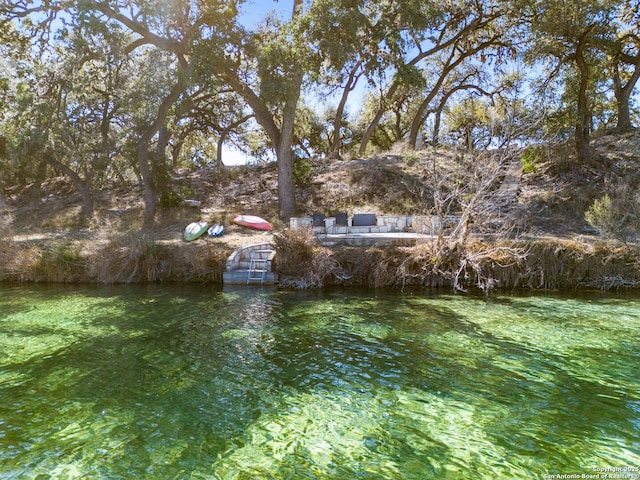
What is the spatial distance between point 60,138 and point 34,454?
16.1 metres

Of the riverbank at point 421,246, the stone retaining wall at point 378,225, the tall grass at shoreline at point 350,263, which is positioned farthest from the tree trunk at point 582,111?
the stone retaining wall at point 378,225

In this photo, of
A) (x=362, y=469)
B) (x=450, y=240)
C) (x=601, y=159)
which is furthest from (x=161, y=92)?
(x=601, y=159)

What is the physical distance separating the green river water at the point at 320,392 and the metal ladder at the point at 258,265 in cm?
262

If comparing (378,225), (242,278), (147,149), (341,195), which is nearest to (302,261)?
(242,278)

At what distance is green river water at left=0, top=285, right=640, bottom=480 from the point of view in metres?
3.85

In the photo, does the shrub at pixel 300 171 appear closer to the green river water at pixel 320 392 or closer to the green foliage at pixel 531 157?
the green foliage at pixel 531 157

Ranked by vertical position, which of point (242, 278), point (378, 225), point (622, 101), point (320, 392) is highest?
point (622, 101)

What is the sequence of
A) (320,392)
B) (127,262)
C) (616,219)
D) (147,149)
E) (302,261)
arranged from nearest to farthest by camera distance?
(320,392), (616,219), (302,261), (127,262), (147,149)

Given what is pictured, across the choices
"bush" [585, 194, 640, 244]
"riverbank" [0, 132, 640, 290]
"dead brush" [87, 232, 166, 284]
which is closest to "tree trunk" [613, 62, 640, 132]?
"riverbank" [0, 132, 640, 290]

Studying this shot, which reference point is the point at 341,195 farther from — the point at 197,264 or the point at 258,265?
the point at 197,264

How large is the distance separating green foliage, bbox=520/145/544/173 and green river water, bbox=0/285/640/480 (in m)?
9.97

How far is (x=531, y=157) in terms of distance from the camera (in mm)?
18234

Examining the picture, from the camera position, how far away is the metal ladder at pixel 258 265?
12.0m

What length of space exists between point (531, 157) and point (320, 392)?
16563mm
